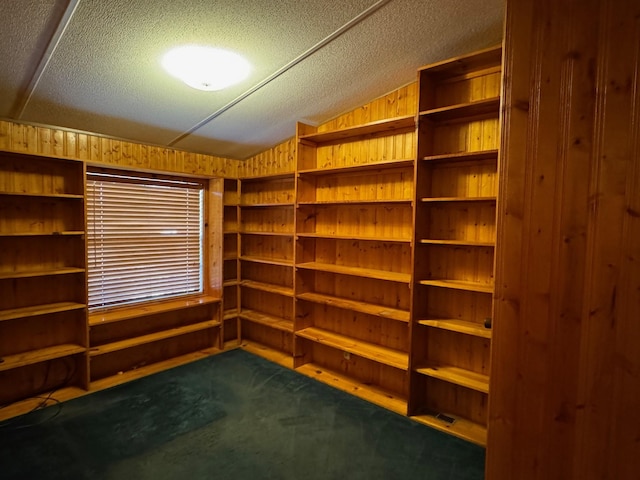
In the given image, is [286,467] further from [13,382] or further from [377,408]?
[13,382]

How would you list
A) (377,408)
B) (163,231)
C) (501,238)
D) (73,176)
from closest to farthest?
(501,238) < (377,408) < (73,176) < (163,231)

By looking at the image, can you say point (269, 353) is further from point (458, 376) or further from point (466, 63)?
point (466, 63)

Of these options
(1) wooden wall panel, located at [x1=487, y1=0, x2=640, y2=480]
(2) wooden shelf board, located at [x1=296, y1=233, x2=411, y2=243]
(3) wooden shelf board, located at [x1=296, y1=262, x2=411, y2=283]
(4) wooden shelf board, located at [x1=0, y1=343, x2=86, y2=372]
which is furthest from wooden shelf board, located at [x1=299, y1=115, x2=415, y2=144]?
(4) wooden shelf board, located at [x1=0, y1=343, x2=86, y2=372]

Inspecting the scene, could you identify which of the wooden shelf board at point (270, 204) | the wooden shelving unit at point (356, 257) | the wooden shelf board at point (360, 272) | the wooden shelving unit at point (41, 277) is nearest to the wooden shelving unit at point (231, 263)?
the wooden shelf board at point (270, 204)

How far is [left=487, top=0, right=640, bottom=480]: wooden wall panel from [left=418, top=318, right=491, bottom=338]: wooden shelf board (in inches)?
63.9

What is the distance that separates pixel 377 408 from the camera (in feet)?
9.63

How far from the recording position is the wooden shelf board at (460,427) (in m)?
2.52

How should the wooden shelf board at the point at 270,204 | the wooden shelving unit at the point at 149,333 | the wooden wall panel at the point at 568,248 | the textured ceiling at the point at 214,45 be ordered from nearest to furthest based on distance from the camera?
1. the wooden wall panel at the point at 568,248
2. the textured ceiling at the point at 214,45
3. the wooden shelving unit at the point at 149,333
4. the wooden shelf board at the point at 270,204

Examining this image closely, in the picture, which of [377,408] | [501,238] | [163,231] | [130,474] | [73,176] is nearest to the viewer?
[501,238]

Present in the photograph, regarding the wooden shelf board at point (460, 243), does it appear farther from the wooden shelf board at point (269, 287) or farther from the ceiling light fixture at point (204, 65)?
the ceiling light fixture at point (204, 65)

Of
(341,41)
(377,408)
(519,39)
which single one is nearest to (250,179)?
(341,41)

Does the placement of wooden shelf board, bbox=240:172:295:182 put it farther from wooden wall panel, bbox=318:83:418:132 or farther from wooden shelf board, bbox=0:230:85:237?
wooden shelf board, bbox=0:230:85:237

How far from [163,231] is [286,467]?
9.24 feet

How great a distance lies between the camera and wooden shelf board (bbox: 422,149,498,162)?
2.39m
